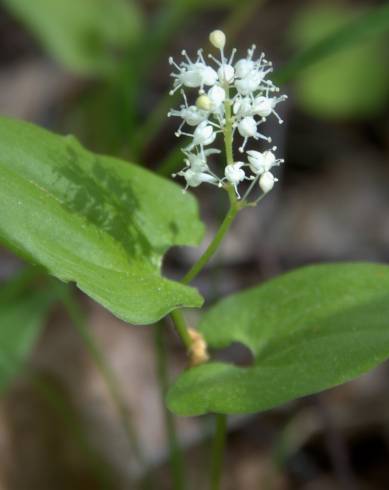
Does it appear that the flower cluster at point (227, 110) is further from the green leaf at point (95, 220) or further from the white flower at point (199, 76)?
the green leaf at point (95, 220)

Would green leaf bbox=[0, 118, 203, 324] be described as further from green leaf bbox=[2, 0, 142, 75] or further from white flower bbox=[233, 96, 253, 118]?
green leaf bbox=[2, 0, 142, 75]

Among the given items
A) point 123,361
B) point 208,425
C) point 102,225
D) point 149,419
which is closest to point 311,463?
point 208,425

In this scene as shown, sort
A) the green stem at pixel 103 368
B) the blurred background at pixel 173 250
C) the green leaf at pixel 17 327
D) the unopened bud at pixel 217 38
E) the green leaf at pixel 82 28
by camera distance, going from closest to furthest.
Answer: the unopened bud at pixel 217 38 < the green stem at pixel 103 368 < the green leaf at pixel 17 327 < the blurred background at pixel 173 250 < the green leaf at pixel 82 28

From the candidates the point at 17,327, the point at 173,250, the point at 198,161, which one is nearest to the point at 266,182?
the point at 198,161

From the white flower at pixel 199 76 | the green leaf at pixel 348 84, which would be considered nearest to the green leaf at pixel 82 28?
the green leaf at pixel 348 84

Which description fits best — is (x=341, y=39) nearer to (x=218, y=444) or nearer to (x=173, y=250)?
→ (x=218, y=444)

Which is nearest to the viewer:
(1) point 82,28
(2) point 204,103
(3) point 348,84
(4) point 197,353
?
(2) point 204,103

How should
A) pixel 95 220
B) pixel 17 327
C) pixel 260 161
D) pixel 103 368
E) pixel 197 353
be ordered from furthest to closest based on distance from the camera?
pixel 17 327 → pixel 103 368 → pixel 197 353 → pixel 95 220 → pixel 260 161

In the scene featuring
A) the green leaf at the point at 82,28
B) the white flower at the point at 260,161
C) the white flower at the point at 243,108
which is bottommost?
the white flower at the point at 260,161
